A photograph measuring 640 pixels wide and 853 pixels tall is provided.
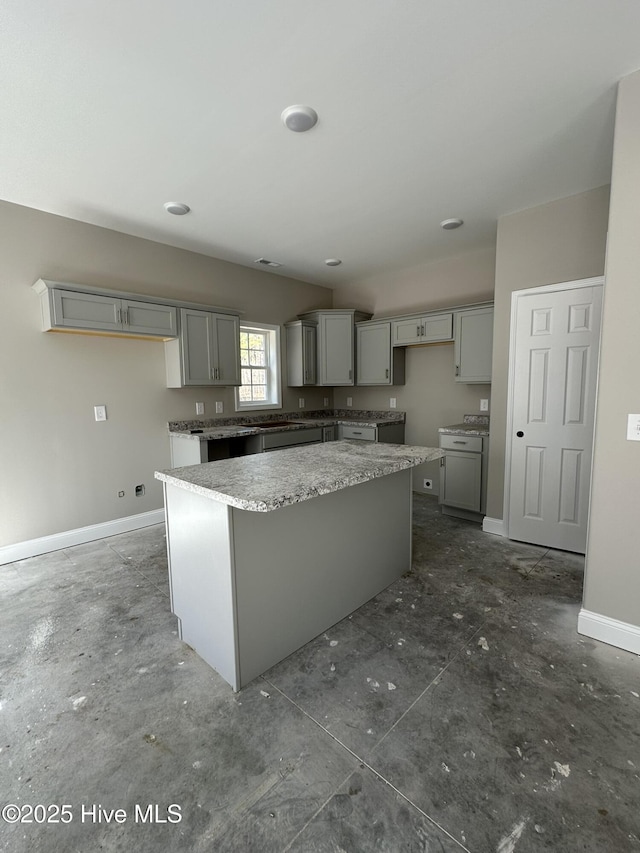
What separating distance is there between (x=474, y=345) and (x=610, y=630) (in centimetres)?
270

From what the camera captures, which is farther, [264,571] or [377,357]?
[377,357]

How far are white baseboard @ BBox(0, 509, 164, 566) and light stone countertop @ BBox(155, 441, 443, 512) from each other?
2.10 meters

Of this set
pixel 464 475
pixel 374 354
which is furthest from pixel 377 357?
pixel 464 475

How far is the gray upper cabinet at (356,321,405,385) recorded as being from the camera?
468cm

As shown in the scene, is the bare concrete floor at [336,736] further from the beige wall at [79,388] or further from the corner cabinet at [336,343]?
the corner cabinet at [336,343]

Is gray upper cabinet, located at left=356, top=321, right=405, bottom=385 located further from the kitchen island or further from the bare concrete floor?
the bare concrete floor

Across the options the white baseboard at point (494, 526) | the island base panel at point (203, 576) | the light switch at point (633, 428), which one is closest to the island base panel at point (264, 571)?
the island base panel at point (203, 576)

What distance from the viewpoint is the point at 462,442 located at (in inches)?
150

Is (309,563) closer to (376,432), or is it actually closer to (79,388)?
(79,388)

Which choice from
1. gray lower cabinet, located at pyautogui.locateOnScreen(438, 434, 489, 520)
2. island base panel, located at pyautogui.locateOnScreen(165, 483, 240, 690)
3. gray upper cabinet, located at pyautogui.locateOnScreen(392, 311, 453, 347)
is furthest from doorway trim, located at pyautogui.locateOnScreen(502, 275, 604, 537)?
island base panel, located at pyautogui.locateOnScreen(165, 483, 240, 690)

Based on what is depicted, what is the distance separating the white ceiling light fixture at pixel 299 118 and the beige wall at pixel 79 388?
2.22 meters

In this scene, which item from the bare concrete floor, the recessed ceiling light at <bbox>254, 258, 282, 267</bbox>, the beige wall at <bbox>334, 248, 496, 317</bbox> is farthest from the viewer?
the recessed ceiling light at <bbox>254, 258, 282, 267</bbox>

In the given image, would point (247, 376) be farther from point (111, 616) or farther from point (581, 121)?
point (581, 121)

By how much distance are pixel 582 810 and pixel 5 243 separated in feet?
14.9
